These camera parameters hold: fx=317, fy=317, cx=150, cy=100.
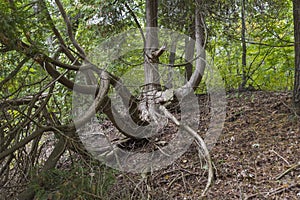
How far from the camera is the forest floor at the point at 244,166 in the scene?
9.57ft

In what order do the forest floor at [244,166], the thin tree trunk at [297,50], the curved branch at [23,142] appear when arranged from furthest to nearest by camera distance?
the thin tree trunk at [297,50] → the forest floor at [244,166] → the curved branch at [23,142]

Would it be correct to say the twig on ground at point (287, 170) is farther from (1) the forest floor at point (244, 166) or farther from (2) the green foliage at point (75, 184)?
(2) the green foliage at point (75, 184)

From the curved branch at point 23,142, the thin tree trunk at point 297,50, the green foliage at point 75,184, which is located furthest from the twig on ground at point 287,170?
the curved branch at point 23,142

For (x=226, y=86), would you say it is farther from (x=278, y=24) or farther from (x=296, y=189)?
(x=296, y=189)

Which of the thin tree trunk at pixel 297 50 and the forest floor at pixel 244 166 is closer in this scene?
the forest floor at pixel 244 166

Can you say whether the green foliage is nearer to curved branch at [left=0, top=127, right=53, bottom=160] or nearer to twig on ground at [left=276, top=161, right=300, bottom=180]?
curved branch at [left=0, top=127, right=53, bottom=160]

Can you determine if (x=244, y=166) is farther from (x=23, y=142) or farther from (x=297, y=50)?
(x=23, y=142)

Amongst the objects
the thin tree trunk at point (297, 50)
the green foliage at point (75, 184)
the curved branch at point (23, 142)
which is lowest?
the green foliage at point (75, 184)

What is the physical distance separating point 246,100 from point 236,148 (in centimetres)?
145

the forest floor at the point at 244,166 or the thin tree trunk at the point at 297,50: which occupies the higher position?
the thin tree trunk at the point at 297,50

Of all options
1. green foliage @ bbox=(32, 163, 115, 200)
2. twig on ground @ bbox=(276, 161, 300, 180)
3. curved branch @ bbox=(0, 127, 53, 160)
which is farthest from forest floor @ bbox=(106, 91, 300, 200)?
curved branch @ bbox=(0, 127, 53, 160)

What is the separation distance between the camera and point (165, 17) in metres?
5.19

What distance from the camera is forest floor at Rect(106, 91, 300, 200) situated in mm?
2916

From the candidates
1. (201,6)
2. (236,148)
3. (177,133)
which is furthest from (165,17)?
(236,148)
